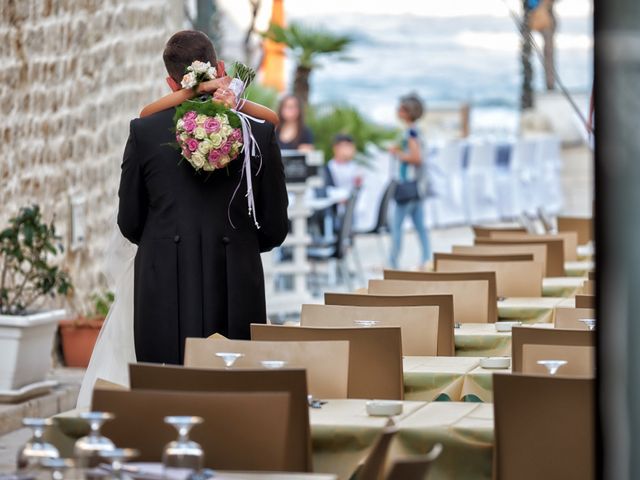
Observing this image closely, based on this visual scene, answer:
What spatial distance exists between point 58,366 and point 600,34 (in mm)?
6713

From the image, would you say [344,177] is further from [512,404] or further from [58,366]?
[512,404]

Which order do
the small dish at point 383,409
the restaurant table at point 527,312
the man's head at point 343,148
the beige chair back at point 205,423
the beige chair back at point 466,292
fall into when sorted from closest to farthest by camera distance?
1. the beige chair back at point 205,423
2. the small dish at point 383,409
3. the beige chair back at point 466,292
4. the restaurant table at point 527,312
5. the man's head at point 343,148

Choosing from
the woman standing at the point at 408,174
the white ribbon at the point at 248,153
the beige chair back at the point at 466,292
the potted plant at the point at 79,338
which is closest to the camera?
the white ribbon at the point at 248,153

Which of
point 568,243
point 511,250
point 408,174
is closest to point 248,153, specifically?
point 511,250

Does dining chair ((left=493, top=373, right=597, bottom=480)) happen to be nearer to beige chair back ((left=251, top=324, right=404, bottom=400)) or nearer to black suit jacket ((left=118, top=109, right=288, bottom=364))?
beige chair back ((left=251, top=324, right=404, bottom=400))

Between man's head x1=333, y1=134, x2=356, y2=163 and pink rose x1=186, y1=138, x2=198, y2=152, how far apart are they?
351 inches

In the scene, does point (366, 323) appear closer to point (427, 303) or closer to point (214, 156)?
point (427, 303)

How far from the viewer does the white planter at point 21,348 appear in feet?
24.0

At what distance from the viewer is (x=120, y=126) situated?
380 inches

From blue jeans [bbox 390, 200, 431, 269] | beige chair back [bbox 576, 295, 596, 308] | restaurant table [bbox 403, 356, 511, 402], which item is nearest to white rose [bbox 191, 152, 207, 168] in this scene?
restaurant table [bbox 403, 356, 511, 402]

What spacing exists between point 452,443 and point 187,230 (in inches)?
70.0

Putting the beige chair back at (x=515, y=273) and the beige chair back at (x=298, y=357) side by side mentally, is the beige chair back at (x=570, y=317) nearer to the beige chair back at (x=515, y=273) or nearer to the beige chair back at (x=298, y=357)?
the beige chair back at (x=298, y=357)

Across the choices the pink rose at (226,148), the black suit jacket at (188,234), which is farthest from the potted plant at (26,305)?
the pink rose at (226,148)

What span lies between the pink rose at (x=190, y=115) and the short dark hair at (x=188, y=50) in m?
0.17
